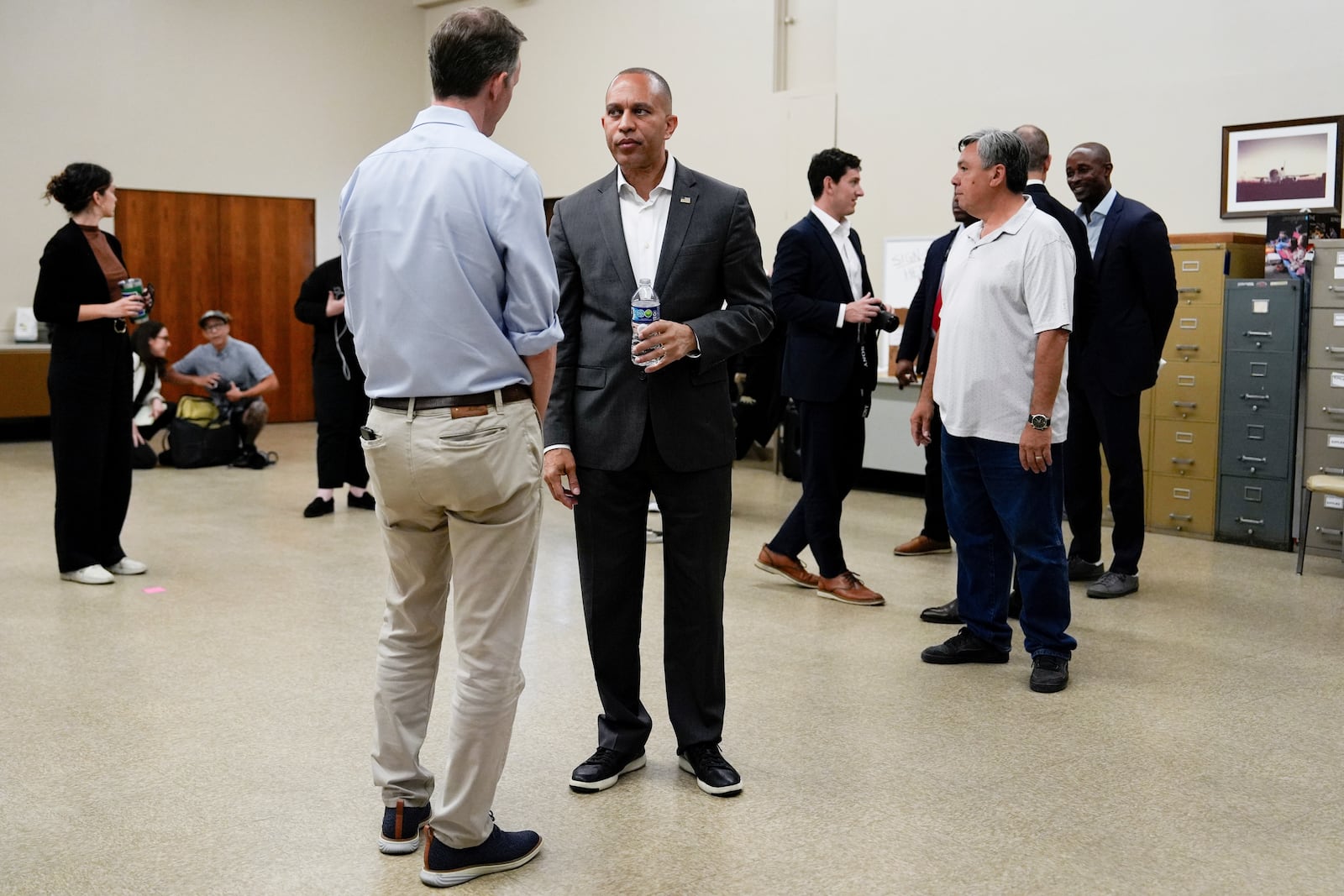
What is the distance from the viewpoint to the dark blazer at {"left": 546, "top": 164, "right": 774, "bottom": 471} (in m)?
2.66

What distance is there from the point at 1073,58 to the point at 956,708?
4846 millimetres

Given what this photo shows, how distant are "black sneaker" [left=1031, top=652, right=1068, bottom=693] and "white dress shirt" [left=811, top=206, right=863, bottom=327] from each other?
1.58m

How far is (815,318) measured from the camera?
Answer: 14.6 ft

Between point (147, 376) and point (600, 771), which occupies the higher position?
point (147, 376)

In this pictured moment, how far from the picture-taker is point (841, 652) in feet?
12.9

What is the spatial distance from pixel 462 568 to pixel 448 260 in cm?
55

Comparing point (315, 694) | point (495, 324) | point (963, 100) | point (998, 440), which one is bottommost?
point (315, 694)

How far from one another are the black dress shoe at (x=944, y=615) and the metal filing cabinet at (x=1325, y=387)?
2056 mm

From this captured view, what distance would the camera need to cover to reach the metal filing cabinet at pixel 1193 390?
5914mm

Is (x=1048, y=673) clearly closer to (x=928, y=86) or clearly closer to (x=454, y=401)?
(x=454, y=401)

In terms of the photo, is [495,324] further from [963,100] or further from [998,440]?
[963,100]

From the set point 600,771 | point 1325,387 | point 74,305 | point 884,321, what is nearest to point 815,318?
point 884,321

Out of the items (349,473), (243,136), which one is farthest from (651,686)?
(243,136)

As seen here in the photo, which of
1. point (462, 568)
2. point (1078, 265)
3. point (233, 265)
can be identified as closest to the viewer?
point (462, 568)
